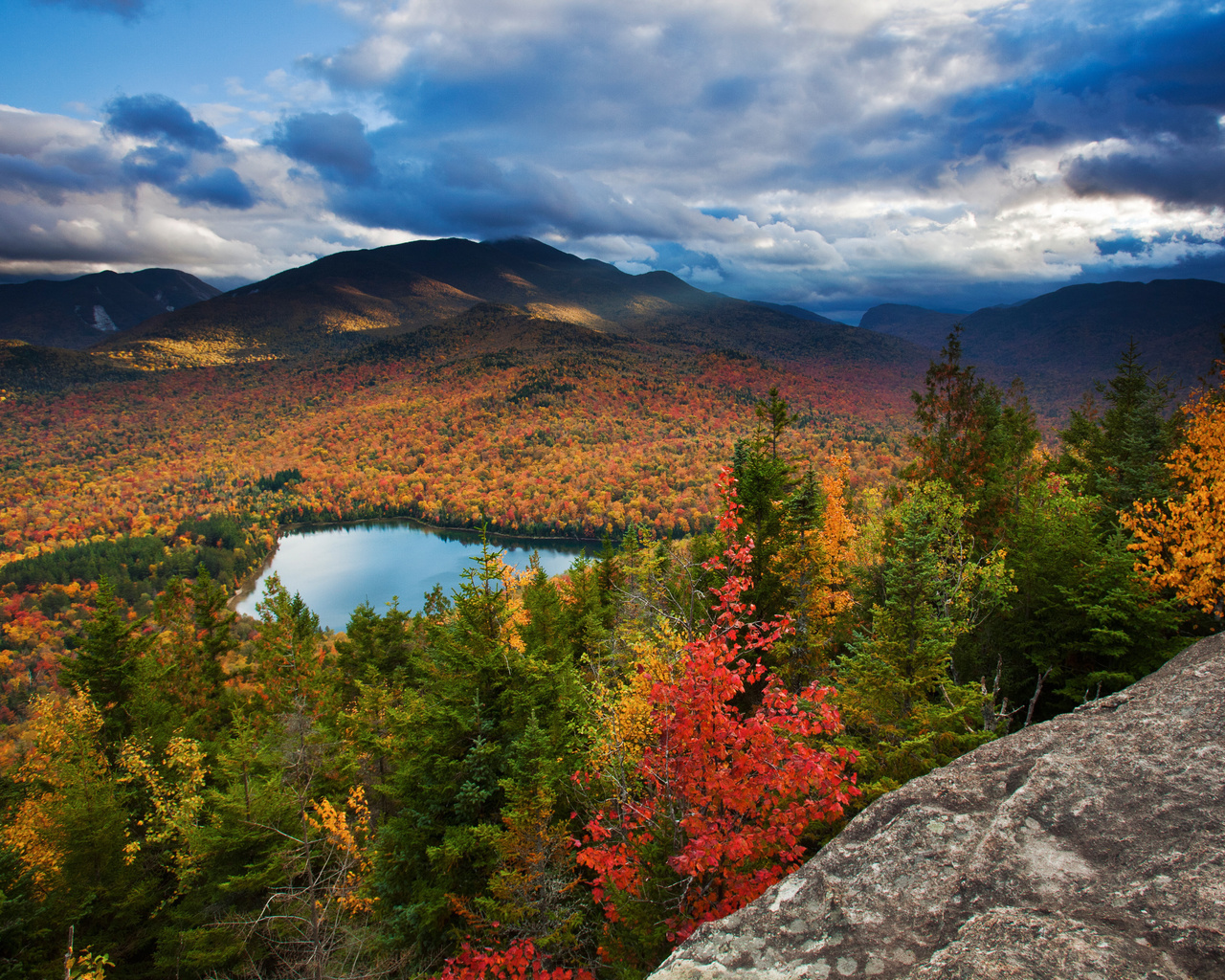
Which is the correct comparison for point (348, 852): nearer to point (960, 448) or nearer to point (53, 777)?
point (53, 777)

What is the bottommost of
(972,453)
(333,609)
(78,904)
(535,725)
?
(333,609)

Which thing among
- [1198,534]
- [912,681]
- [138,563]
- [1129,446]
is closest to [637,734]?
[912,681]

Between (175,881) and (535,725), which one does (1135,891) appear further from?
(175,881)

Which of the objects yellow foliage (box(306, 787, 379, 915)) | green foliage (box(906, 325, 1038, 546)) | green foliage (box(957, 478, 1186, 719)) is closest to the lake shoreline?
yellow foliage (box(306, 787, 379, 915))

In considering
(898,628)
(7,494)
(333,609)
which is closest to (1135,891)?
(898,628)

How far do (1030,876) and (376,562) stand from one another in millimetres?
135211

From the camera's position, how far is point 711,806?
20.4 ft

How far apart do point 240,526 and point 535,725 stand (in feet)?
531

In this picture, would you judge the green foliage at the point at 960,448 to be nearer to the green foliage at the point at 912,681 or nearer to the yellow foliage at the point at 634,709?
the green foliage at the point at 912,681

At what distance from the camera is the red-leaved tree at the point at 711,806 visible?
5793 millimetres

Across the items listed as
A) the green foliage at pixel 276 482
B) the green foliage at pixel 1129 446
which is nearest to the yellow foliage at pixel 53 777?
the green foliage at pixel 1129 446

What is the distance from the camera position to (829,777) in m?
5.81

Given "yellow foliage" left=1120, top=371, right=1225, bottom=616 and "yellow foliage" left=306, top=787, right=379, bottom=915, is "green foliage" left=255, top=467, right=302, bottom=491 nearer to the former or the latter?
"yellow foliage" left=306, top=787, right=379, bottom=915

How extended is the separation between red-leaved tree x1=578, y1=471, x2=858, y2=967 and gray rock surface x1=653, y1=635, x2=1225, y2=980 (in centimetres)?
154
